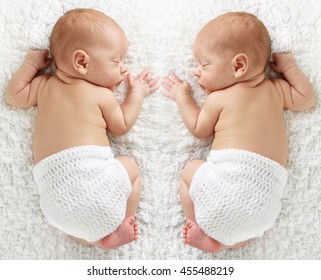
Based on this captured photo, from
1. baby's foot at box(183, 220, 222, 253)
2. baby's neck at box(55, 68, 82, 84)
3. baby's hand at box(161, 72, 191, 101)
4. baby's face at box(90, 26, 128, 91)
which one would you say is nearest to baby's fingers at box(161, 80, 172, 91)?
baby's hand at box(161, 72, 191, 101)

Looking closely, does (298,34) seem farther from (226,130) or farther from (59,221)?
Result: (59,221)

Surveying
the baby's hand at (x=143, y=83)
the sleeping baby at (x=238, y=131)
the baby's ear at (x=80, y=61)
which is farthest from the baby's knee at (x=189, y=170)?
the baby's ear at (x=80, y=61)

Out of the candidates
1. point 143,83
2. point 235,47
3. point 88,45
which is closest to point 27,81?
point 88,45

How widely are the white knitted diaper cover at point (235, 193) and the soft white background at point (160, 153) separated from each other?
0.32 feet

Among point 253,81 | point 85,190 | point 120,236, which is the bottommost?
point 120,236

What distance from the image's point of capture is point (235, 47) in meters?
1.65

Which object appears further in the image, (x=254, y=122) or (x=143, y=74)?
(x=143, y=74)

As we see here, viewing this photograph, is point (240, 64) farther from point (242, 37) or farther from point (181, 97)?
point (181, 97)

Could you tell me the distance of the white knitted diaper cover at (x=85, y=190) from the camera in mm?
1636

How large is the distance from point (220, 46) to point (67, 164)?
46cm

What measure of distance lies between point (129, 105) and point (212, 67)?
0.75 feet

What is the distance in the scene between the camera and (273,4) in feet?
5.75

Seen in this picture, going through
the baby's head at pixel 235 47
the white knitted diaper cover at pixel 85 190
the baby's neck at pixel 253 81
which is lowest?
the white knitted diaper cover at pixel 85 190

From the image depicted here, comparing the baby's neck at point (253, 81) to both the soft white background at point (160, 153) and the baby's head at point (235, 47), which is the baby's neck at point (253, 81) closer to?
the baby's head at point (235, 47)
